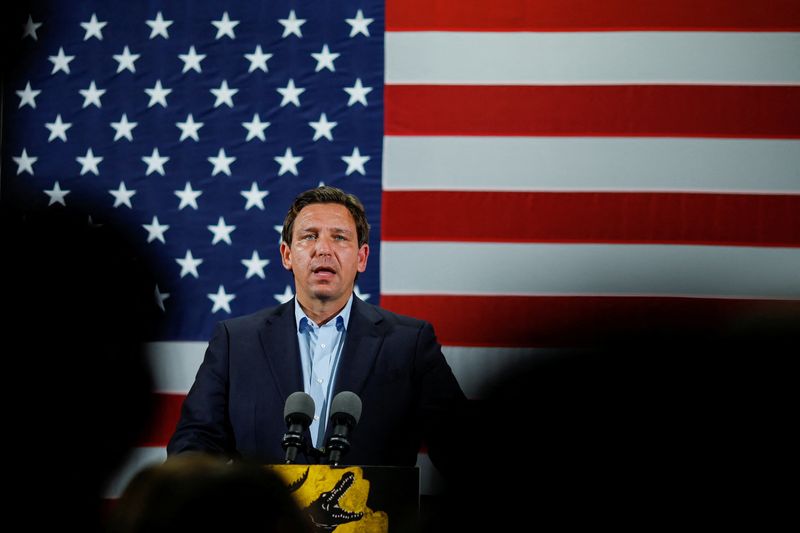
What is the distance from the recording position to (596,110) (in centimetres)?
364

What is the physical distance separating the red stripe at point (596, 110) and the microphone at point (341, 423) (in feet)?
6.84

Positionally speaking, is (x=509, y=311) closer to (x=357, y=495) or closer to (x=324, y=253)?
(x=324, y=253)

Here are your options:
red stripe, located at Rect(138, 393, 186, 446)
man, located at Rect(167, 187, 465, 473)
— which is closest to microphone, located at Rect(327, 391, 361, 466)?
Result: man, located at Rect(167, 187, 465, 473)

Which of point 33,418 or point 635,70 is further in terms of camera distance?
point 635,70

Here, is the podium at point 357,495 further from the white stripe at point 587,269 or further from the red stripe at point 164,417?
the red stripe at point 164,417

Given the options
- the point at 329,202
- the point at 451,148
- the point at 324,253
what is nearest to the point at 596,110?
the point at 451,148

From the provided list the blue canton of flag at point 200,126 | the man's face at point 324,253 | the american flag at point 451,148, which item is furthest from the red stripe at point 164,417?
the man's face at point 324,253

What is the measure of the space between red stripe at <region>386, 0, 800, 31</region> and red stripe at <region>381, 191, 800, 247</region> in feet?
2.29

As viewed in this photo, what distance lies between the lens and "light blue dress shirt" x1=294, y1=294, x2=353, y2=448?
2.67 m

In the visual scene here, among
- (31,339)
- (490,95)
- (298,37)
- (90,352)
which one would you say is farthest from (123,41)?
(31,339)

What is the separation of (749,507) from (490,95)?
126 inches

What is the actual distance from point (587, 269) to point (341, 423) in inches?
80.9

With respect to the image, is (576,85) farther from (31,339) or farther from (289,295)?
(31,339)

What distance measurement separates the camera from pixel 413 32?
3.71 m
